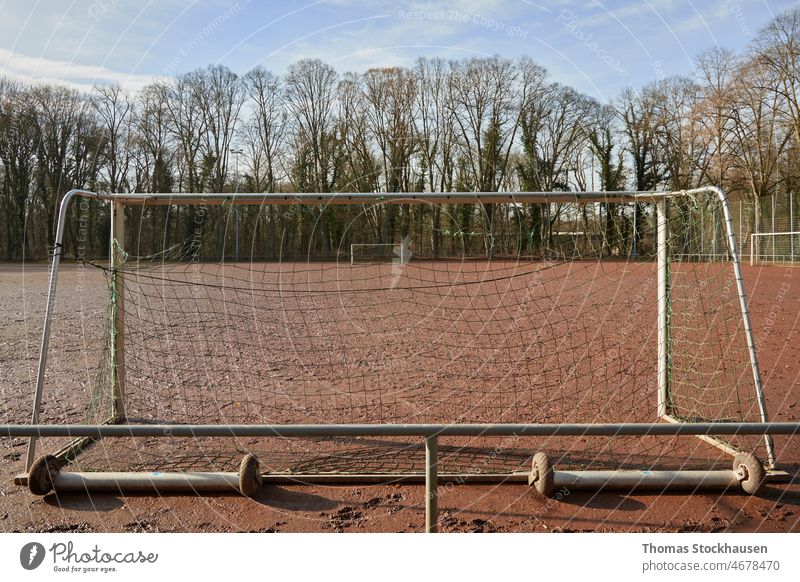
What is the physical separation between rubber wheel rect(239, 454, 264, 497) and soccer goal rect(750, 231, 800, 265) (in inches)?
981

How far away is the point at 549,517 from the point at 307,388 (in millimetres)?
3296

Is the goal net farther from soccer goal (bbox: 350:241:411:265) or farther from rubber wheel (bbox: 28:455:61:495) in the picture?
soccer goal (bbox: 350:241:411:265)

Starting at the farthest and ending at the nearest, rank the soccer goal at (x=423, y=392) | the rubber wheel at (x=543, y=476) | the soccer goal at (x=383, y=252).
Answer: the soccer goal at (x=383, y=252) < the soccer goal at (x=423, y=392) < the rubber wheel at (x=543, y=476)

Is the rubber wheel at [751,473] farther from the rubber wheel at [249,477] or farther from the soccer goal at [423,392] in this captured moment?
the rubber wheel at [249,477]

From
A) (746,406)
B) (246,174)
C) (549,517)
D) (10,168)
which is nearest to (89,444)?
(549,517)

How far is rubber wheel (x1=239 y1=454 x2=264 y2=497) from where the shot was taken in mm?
3365

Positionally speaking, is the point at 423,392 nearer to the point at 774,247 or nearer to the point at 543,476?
the point at 543,476

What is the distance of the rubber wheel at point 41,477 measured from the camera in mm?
3404

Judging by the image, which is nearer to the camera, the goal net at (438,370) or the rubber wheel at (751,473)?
the rubber wheel at (751,473)

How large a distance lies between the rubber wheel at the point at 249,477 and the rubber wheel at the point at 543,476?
165 cm

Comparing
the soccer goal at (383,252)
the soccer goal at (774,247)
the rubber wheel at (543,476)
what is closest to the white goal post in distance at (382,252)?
the soccer goal at (383,252)

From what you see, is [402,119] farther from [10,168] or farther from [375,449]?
[10,168]

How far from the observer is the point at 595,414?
5.01 metres

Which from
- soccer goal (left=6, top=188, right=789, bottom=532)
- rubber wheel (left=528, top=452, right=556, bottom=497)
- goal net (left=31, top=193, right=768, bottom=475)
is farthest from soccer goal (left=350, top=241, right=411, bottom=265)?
rubber wheel (left=528, top=452, right=556, bottom=497)
